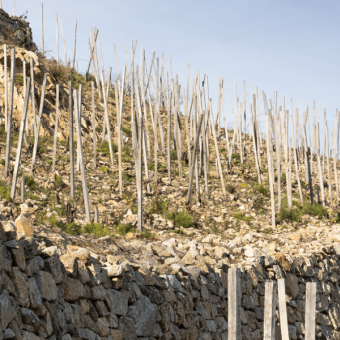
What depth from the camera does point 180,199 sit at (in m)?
7.49

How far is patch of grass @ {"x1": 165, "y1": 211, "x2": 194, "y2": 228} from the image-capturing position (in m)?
6.42

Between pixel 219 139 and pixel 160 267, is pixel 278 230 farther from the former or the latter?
pixel 219 139

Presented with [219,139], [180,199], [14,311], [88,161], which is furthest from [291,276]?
[219,139]

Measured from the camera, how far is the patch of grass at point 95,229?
492 centimetres

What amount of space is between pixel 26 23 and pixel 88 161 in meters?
9.13

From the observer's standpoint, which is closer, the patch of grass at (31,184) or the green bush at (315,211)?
the patch of grass at (31,184)

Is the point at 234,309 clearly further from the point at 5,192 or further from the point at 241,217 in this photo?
the point at 241,217

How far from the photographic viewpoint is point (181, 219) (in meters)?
6.48

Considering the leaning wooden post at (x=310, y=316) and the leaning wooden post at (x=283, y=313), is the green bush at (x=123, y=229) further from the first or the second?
the leaning wooden post at (x=310, y=316)

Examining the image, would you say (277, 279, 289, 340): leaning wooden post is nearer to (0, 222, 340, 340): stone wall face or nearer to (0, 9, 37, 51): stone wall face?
(0, 222, 340, 340): stone wall face

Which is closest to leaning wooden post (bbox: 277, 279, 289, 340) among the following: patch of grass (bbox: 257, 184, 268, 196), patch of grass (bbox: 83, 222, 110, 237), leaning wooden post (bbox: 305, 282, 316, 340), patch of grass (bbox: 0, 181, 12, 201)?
leaning wooden post (bbox: 305, 282, 316, 340)

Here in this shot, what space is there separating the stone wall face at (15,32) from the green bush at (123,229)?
9.09m

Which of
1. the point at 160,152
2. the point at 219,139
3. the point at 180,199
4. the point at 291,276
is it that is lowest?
the point at 291,276

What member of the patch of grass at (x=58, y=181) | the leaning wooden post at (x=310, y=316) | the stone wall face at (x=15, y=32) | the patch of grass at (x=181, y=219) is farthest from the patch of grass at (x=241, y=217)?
the stone wall face at (x=15, y=32)
